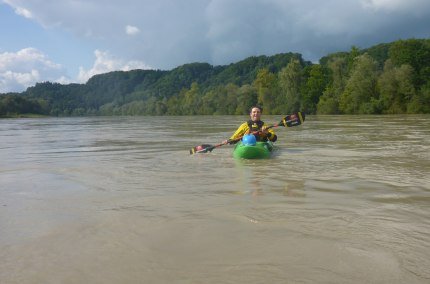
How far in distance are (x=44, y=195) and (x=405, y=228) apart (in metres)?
3.93

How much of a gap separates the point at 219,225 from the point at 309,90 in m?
55.9

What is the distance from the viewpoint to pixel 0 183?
20.1 feet

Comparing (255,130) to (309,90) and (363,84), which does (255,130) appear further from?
(309,90)

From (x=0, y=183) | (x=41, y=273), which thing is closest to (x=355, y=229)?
(x=41, y=273)

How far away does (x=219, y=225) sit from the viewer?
143 inches

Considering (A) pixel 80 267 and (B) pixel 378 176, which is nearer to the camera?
(A) pixel 80 267

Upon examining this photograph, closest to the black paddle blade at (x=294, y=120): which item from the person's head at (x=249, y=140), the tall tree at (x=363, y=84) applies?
the person's head at (x=249, y=140)

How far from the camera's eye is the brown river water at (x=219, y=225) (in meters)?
2.62

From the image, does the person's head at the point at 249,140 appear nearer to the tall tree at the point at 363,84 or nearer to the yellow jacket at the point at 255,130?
the yellow jacket at the point at 255,130

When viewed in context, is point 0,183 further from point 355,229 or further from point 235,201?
point 355,229

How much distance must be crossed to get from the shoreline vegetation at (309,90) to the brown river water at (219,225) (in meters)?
40.7

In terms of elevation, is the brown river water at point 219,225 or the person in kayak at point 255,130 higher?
the person in kayak at point 255,130

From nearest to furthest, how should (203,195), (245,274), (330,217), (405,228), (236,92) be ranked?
(245,274), (405,228), (330,217), (203,195), (236,92)

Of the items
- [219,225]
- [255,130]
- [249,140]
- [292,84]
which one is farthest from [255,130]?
[292,84]
